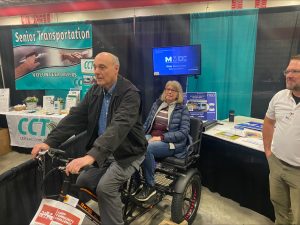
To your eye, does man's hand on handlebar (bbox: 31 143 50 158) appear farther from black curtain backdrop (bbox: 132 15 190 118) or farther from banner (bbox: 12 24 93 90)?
banner (bbox: 12 24 93 90)

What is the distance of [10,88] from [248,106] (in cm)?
432

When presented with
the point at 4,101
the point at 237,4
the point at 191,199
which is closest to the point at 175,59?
the point at 191,199

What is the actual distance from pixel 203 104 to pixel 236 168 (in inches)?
40.4

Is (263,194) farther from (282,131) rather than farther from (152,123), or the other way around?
(152,123)

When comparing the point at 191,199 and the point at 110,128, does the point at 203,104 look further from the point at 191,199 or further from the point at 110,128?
the point at 110,128

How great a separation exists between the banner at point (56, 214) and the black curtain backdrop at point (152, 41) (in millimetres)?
2839

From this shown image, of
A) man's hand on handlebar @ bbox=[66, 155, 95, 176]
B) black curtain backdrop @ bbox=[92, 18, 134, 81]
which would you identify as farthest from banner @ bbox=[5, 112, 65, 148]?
man's hand on handlebar @ bbox=[66, 155, 95, 176]

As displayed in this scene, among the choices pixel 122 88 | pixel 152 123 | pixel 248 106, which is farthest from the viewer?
pixel 248 106

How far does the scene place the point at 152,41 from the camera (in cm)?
407

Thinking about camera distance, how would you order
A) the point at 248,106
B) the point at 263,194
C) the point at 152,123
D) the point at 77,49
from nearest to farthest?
the point at 263,194 < the point at 152,123 < the point at 248,106 < the point at 77,49

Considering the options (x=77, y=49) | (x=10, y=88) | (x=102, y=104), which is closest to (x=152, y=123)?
(x=102, y=104)

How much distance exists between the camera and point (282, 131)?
6.48 ft

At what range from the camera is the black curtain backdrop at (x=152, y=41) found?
391cm

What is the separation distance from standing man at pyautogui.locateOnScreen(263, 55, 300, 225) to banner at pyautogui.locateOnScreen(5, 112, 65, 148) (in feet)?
10.5
